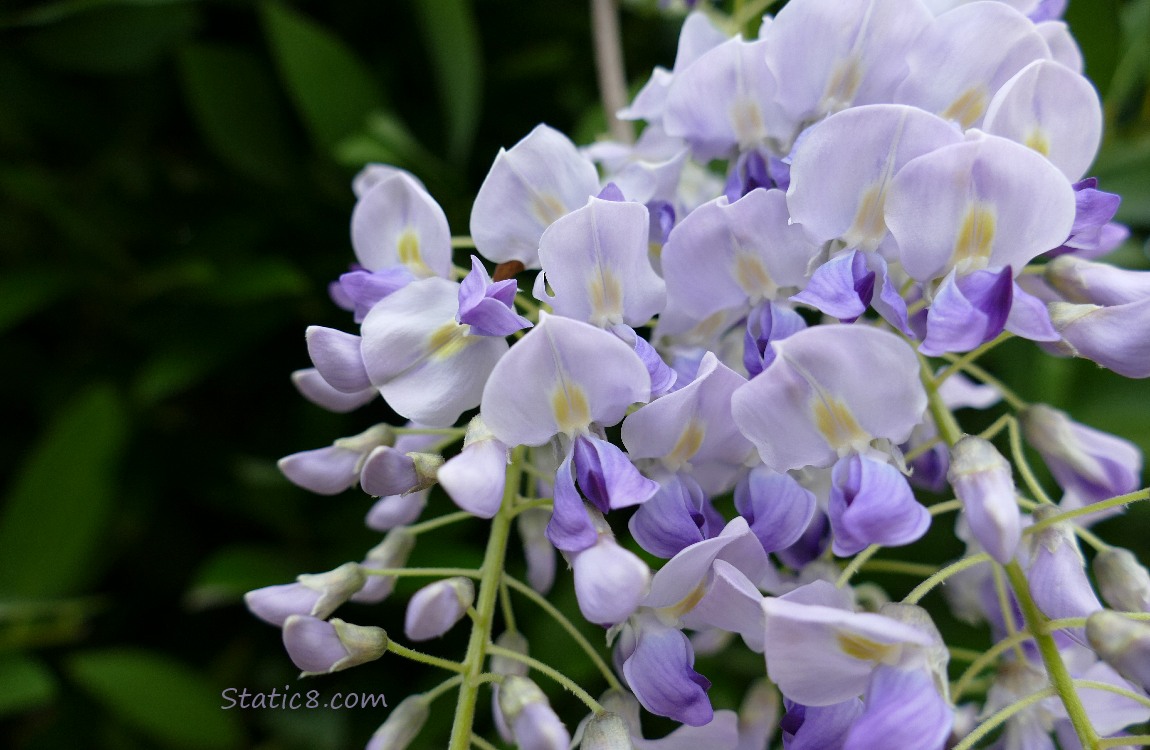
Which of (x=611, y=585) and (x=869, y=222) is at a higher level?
(x=869, y=222)

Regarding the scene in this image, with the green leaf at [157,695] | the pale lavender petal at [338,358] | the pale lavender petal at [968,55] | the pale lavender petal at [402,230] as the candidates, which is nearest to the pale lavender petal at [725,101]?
the pale lavender petal at [968,55]

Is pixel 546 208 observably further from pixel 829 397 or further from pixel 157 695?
pixel 157 695

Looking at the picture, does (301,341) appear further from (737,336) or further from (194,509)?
(737,336)

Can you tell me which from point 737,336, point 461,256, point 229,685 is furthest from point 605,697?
point 229,685

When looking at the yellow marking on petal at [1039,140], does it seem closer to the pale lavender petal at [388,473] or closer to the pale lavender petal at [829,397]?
the pale lavender petal at [829,397]

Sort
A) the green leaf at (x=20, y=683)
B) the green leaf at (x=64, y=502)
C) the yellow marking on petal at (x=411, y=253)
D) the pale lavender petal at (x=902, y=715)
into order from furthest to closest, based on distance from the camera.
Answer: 1. the green leaf at (x=64, y=502)
2. the green leaf at (x=20, y=683)
3. the yellow marking on petal at (x=411, y=253)
4. the pale lavender petal at (x=902, y=715)

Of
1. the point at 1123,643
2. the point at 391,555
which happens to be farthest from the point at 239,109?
the point at 1123,643

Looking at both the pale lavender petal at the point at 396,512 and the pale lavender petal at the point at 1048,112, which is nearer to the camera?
the pale lavender petal at the point at 1048,112
